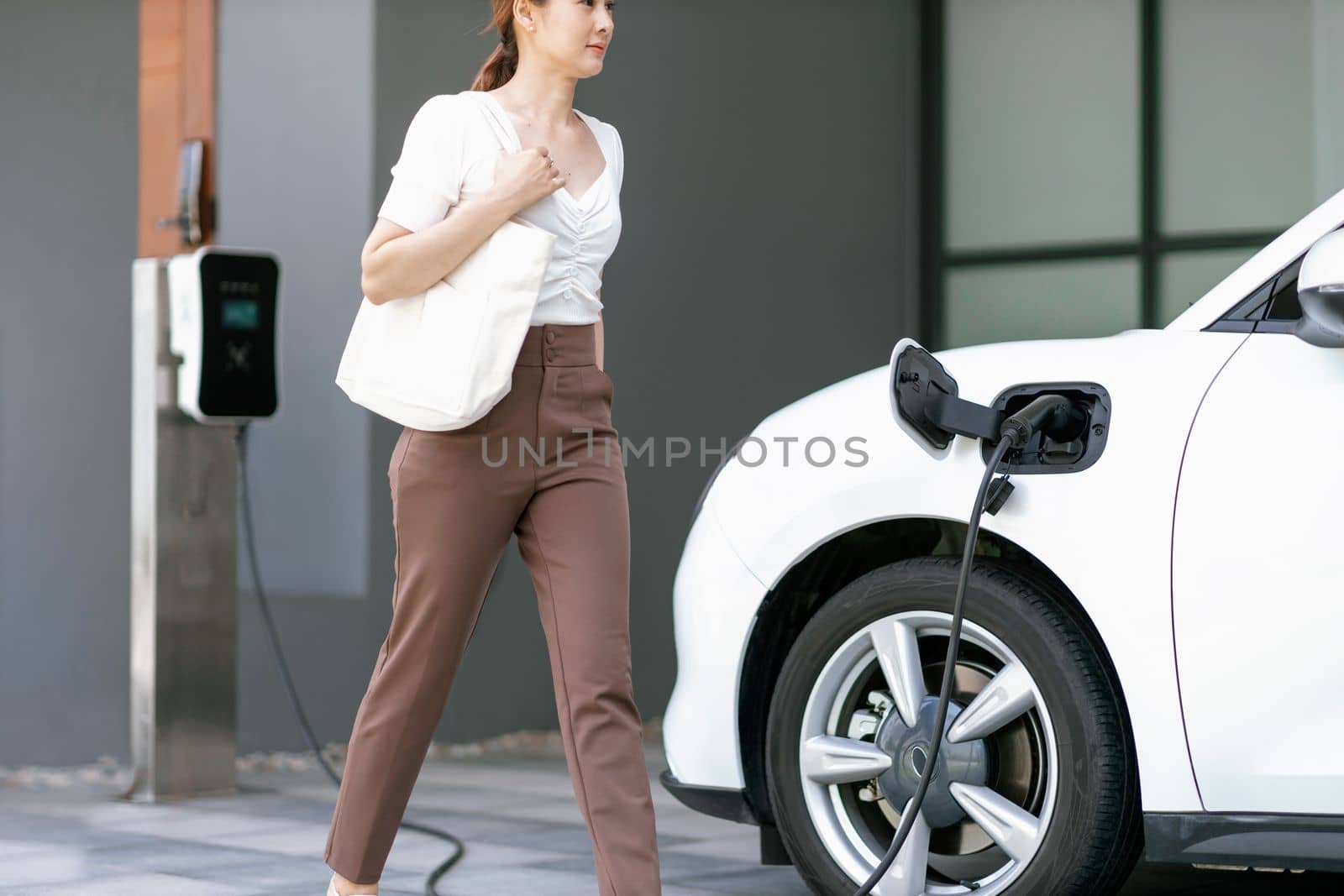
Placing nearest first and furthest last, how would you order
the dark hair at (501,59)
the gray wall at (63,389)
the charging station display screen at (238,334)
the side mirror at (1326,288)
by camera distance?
the side mirror at (1326,288), the dark hair at (501,59), the charging station display screen at (238,334), the gray wall at (63,389)

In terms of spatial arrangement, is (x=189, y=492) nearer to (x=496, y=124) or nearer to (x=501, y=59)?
(x=501, y=59)

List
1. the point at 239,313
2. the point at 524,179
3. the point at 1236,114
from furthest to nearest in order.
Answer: the point at 1236,114
the point at 239,313
the point at 524,179

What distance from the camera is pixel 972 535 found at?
288 centimetres

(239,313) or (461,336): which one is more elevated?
(239,313)

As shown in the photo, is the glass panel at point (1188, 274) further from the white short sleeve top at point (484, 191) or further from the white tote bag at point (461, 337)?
the white tote bag at point (461, 337)

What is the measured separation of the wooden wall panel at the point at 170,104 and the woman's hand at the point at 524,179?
3.40 meters

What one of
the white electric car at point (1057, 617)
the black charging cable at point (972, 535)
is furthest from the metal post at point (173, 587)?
the black charging cable at point (972, 535)

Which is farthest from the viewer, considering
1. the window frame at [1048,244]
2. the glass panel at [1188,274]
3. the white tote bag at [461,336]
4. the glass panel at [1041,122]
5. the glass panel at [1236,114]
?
the glass panel at [1041,122]

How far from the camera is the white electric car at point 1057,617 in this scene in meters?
2.71

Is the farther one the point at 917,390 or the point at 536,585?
the point at 917,390

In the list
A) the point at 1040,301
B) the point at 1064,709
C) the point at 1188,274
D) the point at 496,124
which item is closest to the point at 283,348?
the point at 496,124

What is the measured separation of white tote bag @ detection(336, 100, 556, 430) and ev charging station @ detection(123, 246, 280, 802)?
2438 mm

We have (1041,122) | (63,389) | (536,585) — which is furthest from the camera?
(1041,122)

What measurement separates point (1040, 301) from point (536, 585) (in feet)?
18.5
